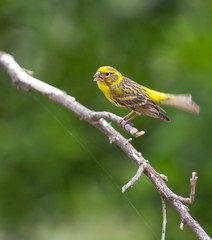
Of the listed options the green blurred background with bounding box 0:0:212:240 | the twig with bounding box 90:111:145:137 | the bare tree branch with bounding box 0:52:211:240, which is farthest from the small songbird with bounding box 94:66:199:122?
the green blurred background with bounding box 0:0:212:240

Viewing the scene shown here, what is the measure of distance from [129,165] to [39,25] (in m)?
1.84

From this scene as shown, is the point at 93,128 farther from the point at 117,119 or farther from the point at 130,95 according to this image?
the point at 117,119

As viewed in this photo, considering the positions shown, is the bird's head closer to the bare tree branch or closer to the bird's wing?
the bird's wing

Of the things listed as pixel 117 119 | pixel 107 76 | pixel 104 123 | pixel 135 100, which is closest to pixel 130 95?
pixel 135 100

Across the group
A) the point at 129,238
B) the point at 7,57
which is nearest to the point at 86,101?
the point at 7,57

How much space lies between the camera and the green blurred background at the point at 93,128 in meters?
4.26

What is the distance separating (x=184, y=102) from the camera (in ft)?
10.8

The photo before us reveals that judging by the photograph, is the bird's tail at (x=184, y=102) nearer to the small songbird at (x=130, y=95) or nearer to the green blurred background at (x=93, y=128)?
the small songbird at (x=130, y=95)

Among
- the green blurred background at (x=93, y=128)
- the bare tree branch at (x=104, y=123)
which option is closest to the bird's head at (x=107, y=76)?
the bare tree branch at (x=104, y=123)

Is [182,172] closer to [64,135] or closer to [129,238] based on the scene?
[129,238]

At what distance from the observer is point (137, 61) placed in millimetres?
4781

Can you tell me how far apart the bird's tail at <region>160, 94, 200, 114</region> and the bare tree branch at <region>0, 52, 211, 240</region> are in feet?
1.77

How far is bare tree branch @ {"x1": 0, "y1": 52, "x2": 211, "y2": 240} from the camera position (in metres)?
2.35

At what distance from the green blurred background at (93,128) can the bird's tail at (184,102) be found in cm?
81
